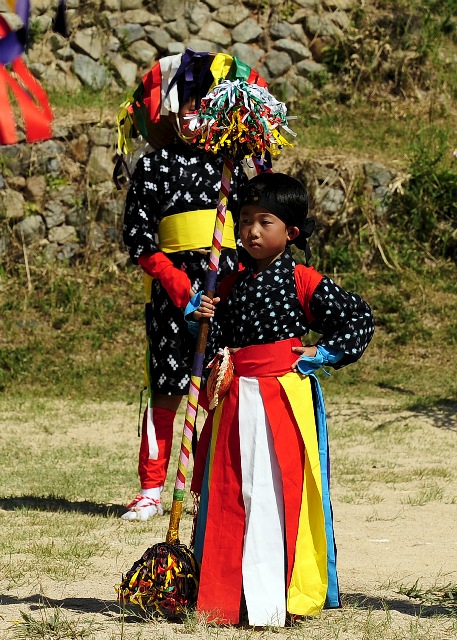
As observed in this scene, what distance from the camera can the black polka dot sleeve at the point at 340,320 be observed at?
3.77m

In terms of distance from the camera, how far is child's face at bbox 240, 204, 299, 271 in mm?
3803

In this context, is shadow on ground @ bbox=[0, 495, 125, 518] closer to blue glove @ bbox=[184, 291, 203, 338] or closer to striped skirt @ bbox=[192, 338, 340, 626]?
blue glove @ bbox=[184, 291, 203, 338]

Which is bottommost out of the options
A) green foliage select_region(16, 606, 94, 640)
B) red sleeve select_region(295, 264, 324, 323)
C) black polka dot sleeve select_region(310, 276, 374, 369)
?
green foliage select_region(16, 606, 94, 640)

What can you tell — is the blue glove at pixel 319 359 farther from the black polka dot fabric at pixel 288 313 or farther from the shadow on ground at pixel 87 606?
the shadow on ground at pixel 87 606

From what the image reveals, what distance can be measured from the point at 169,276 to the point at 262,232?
130 centimetres

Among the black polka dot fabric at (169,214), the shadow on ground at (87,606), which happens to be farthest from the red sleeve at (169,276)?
the shadow on ground at (87,606)

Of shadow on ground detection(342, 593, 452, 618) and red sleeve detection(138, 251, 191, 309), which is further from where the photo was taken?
red sleeve detection(138, 251, 191, 309)

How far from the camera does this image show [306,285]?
384 cm

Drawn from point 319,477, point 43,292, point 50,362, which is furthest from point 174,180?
point 43,292

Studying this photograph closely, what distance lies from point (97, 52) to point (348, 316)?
31.7 feet

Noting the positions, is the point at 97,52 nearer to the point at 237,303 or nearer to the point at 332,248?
the point at 332,248

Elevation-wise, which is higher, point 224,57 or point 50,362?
point 224,57

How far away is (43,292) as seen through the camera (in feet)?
35.2

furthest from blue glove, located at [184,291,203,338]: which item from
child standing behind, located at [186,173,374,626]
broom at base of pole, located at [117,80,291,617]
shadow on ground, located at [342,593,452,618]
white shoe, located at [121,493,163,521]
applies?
white shoe, located at [121,493,163,521]
